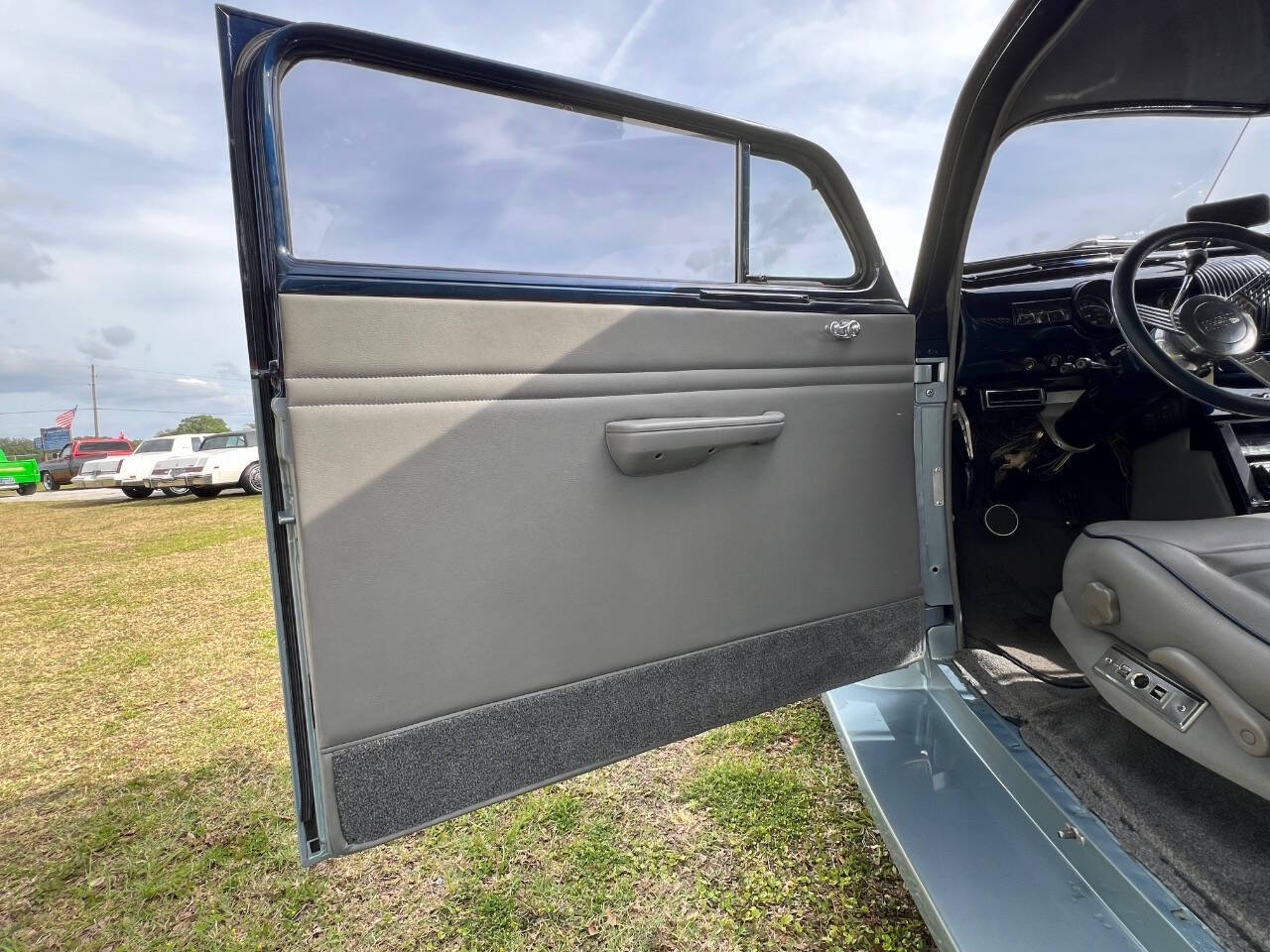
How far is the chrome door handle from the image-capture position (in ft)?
4.42

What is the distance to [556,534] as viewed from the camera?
1.08m

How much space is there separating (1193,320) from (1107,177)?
1.69 feet

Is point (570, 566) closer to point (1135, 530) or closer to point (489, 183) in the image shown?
point (489, 183)

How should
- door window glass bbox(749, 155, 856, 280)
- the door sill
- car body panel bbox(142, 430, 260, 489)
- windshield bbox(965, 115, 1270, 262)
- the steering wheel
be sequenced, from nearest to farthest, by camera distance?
the door sill, the steering wheel, door window glass bbox(749, 155, 856, 280), windshield bbox(965, 115, 1270, 262), car body panel bbox(142, 430, 260, 489)

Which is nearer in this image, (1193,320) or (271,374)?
(271,374)

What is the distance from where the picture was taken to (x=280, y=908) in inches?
55.0

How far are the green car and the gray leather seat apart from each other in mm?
22440

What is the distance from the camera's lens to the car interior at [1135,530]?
3.39 ft

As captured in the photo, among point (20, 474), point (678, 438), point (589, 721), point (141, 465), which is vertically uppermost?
point (20, 474)

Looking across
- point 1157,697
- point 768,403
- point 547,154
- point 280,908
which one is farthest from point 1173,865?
point 280,908

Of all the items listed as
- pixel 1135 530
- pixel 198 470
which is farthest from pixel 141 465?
pixel 1135 530

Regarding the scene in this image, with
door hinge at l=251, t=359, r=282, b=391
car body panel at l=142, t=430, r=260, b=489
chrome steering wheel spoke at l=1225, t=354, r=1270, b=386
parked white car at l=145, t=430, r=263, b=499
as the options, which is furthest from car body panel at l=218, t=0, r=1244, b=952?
car body panel at l=142, t=430, r=260, b=489

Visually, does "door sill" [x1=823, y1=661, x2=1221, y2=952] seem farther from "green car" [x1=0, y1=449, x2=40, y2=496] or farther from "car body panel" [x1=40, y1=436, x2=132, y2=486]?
"green car" [x1=0, y1=449, x2=40, y2=496]

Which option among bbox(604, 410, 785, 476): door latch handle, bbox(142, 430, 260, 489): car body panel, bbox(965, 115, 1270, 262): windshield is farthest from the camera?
bbox(142, 430, 260, 489): car body panel
